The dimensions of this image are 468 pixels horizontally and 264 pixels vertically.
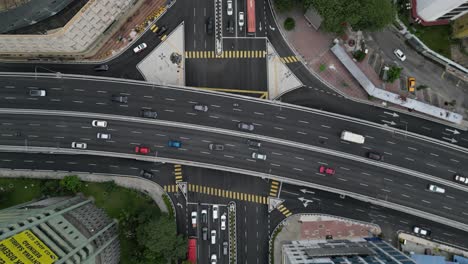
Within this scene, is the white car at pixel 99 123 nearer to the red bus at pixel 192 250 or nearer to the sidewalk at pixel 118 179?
the sidewalk at pixel 118 179

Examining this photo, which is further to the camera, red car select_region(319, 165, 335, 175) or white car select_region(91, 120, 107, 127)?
red car select_region(319, 165, 335, 175)

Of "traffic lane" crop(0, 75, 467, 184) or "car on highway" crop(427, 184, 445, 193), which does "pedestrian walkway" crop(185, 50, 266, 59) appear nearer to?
"traffic lane" crop(0, 75, 467, 184)

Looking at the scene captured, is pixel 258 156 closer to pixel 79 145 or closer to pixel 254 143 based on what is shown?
pixel 254 143

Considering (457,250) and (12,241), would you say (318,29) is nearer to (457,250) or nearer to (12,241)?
(457,250)

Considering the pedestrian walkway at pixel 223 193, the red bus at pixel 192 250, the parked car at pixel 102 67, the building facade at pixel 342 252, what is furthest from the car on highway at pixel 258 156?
the parked car at pixel 102 67

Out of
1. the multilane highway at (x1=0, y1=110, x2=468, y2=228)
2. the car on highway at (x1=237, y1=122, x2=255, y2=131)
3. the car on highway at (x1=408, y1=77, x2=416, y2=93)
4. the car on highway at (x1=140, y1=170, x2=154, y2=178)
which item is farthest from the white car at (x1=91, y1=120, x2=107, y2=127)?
the car on highway at (x1=408, y1=77, x2=416, y2=93)

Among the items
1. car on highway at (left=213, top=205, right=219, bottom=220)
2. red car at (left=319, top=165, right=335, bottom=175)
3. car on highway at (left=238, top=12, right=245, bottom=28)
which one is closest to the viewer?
red car at (left=319, top=165, right=335, bottom=175)
